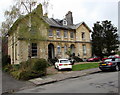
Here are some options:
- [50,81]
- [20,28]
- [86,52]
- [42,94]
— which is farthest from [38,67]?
[86,52]

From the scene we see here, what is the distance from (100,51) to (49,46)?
12235 millimetres

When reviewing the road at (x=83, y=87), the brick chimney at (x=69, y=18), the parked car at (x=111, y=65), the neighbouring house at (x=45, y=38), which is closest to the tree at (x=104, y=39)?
the neighbouring house at (x=45, y=38)

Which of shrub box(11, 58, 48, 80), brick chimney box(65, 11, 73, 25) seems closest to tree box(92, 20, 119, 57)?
brick chimney box(65, 11, 73, 25)

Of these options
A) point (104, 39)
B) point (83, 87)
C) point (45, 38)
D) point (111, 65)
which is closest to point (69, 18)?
point (104, 39)

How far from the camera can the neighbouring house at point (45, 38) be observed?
15109mm

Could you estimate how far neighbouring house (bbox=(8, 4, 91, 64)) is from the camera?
1511 cm

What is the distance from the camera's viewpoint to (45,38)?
1644 cm

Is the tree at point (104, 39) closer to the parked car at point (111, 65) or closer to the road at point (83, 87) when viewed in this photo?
the parked car at point (111, 65)

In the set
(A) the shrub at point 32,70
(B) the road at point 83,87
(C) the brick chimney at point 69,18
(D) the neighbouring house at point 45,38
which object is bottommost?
(B) the road at point 83,87

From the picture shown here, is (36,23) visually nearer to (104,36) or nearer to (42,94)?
(42,94)

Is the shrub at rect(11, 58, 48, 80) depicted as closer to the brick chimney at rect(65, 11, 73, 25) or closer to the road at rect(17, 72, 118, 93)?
the road at rect(17, 72, 118, 93)

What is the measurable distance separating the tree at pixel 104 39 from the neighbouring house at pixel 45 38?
5.59 feet

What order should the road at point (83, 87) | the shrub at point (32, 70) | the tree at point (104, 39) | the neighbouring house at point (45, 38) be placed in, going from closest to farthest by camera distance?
the road at point (83, 87) < the shrub at point (32, 70) < the neighbouring house at point (45, 38) < the tree at point (104, 39)

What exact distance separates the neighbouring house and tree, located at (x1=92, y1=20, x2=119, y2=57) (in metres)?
1.70
